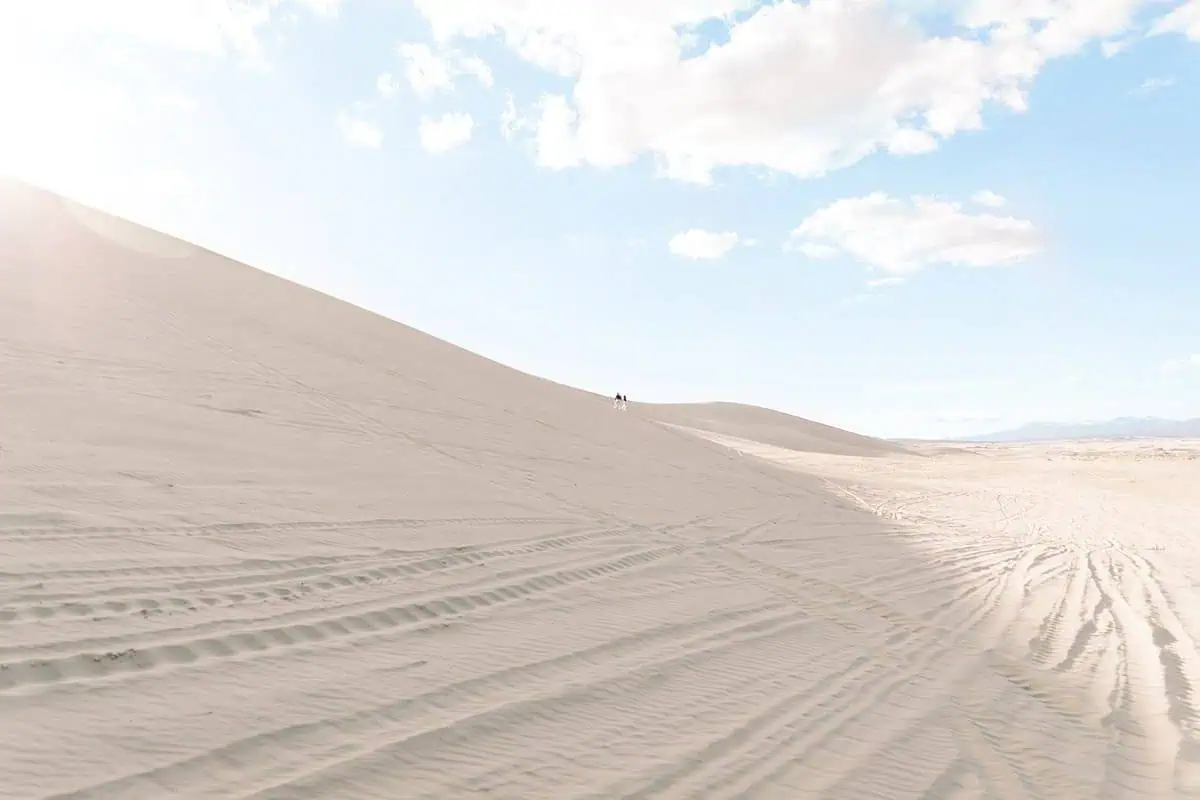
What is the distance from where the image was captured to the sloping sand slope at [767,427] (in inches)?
1827

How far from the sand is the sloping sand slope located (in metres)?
33.8

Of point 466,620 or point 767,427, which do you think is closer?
point 466,620

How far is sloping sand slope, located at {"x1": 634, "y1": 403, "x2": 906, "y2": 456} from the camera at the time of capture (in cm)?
4641

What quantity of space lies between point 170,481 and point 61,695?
3459mm

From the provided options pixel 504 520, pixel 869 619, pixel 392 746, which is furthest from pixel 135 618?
pixel 869 619

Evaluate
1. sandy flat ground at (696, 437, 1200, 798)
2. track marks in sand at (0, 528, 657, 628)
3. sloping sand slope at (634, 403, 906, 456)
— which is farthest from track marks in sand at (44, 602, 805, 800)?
sloping sand slope at (634, 403, 906, 456)

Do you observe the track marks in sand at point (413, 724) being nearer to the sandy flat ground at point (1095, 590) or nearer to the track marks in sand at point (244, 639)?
the track marks in sand at point (244, 639)

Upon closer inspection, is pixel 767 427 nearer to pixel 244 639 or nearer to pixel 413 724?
pixel 244 639

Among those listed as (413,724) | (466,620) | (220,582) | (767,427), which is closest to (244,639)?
(220,582)

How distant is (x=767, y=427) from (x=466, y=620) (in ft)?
165

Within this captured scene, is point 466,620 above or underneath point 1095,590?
above

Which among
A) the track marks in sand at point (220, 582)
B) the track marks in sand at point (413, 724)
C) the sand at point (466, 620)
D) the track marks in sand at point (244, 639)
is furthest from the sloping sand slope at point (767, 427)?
the track marks in sand at point (413, 724)

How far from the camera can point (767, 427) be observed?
5369 centimetres

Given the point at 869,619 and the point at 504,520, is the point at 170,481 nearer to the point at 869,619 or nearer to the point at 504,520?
the point at 504,520
